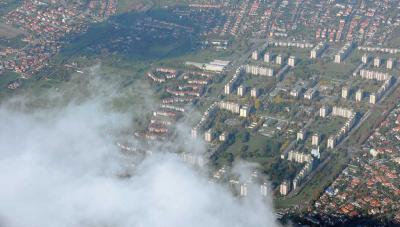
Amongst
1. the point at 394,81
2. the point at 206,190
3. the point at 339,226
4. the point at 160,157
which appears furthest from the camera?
the point at 394,81

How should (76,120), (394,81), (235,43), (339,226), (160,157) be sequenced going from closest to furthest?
(339,226) < (160,157) < (76,120) < (394,81) < (235,43)

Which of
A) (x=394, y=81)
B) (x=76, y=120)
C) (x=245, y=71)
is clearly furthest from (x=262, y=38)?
(x=76, y=120)

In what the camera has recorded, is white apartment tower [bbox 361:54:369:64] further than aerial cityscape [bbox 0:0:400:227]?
Yes

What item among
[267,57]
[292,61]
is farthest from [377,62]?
[267,57]

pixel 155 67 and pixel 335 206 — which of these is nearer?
pixel 335 206

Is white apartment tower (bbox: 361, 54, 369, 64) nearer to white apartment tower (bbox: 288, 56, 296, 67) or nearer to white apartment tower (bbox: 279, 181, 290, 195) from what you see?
white apartment tower (bbox: 288, 56, 296, 67)

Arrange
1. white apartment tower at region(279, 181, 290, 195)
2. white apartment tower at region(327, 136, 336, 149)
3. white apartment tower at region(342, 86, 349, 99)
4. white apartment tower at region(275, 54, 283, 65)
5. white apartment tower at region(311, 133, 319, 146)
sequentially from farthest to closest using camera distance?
white apartment tower at region(275, 54, 283, 65)
white apartment tower at region(342, 86, 349, 99)
white apartment tower at region(311, 133, 319, 146)
white apartment tower at region(327, 136, 336, 149)
white apartment tower at region(279, 181, 290, 195)

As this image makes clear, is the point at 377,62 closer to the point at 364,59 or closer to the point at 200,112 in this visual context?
the point at 364,59

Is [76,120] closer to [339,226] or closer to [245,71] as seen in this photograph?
[245,71]

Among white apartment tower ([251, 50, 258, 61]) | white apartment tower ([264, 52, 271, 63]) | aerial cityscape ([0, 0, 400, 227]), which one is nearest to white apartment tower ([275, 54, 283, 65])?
aerial cityscape ([0, 0, 400, 227])
